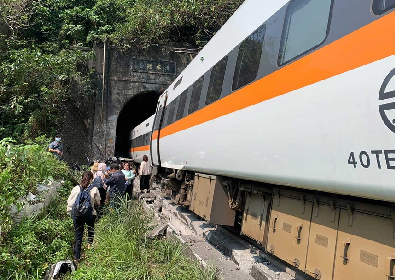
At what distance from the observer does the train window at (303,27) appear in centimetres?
294

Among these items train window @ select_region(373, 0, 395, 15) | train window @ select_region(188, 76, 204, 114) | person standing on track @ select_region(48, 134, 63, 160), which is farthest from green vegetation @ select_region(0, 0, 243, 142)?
train window @ select_region(373, 0, 395, 15)

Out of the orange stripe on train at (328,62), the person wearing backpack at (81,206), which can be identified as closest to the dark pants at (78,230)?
the person wearing backpack at (81,206)

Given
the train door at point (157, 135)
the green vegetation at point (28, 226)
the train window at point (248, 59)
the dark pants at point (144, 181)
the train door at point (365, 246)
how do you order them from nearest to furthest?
the train door at point (365, 246) < the train window at point (248, 59) < the green vegetation at point (28, 226) < the train door at point (157, 135) < the dark pants at point (144, 181)

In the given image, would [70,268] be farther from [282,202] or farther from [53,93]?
[53,93]

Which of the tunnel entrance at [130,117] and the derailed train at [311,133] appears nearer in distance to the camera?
the derailed train at [311,133]

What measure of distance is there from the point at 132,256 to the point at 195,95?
9.24 ft

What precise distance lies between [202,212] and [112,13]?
15.9m

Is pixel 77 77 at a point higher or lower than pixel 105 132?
higher

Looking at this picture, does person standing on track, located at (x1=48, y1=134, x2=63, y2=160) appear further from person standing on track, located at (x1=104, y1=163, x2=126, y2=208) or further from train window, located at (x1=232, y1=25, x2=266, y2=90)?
train window, located at (x1=232, y1=25, x2=266, y2=90)

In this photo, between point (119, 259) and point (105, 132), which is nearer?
point (119, 259)

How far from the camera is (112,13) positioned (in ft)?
64.0

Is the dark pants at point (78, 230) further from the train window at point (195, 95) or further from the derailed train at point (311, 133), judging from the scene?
the train window at point (195, 95)

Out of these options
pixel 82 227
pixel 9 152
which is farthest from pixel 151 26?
pixel 82 227

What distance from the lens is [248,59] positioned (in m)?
4.35
